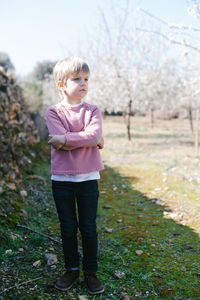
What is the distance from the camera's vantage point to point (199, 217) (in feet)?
12.1

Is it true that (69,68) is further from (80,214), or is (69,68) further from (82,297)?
(82,297)

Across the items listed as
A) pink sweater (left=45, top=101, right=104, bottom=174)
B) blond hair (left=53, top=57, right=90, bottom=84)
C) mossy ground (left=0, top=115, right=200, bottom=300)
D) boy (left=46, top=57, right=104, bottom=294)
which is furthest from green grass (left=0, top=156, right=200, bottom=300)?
blond hair (left=53, top=57, right=90, bottom=84)

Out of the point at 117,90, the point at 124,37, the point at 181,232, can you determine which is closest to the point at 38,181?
the point at 181,232

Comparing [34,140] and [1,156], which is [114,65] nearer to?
[34,140]

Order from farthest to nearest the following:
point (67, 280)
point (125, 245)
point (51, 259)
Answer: point (125, 245) < point (51, 259) < point (67, 280)

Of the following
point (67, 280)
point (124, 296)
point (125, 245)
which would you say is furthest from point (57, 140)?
point (125, 245)

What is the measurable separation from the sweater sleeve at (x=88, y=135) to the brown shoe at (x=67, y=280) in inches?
37.5

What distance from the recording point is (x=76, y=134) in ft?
6.61

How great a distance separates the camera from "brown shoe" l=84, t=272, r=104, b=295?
79.9 inches

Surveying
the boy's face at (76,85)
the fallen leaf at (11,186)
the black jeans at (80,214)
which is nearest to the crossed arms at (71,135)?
the boy's face at (76,85)

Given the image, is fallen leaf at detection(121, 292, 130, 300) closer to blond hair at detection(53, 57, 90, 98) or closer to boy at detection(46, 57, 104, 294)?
boy at detection(46, 57, 104, 294)

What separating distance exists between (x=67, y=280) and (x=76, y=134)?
1.05 meters

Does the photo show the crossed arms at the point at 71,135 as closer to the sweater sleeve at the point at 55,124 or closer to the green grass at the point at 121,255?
the sweater sleeve at the point at 55,124

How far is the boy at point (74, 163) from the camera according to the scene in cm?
203
